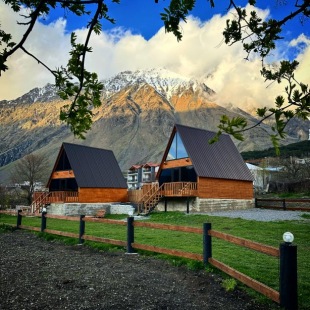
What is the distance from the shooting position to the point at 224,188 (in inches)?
1284

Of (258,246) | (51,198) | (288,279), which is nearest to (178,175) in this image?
(51,198)

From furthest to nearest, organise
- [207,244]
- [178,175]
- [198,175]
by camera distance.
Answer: [178,175] < [198,175] < [207,244]

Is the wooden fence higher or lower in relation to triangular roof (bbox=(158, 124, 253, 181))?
lower

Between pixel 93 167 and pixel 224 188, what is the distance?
15.0 meters

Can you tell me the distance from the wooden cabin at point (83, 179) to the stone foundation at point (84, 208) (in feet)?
1.67

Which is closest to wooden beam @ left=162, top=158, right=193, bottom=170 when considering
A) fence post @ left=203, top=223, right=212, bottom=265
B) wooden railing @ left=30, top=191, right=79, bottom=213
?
wooden railing @ left=30, top=191, right=79, bottom=213

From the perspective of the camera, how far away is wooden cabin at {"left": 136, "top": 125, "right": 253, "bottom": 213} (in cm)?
3056

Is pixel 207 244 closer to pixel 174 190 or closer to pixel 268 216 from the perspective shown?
pixel 268 216

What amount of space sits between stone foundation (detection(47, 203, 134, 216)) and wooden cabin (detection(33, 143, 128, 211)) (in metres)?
0.51

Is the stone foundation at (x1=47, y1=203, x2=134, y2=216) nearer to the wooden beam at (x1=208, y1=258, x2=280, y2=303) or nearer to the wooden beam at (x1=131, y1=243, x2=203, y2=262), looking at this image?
the wooden beam at (x1=131, y1=243, x2=203, y2=262)

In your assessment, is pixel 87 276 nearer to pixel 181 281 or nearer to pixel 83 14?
pixel 181 281

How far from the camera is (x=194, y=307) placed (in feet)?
18.9

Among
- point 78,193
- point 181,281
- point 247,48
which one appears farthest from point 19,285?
point 78,193

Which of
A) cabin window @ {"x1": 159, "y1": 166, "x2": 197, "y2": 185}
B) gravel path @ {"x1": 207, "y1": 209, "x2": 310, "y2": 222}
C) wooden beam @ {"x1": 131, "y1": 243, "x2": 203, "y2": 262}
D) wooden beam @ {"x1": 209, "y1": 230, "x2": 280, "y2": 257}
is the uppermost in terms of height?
cabin window @ {"x1": 159, "y1": 166, "x2": 197, "y2": 185}
